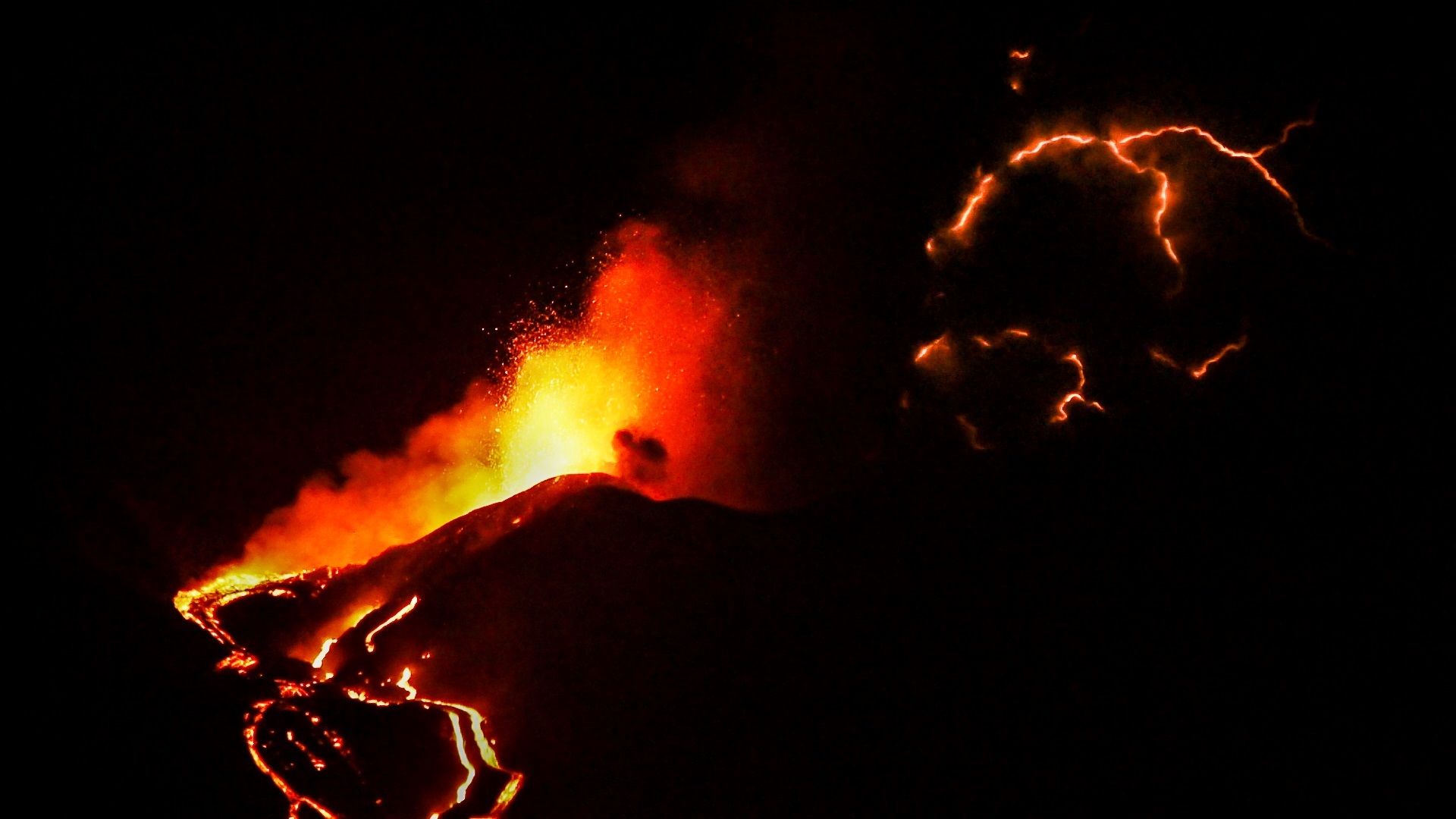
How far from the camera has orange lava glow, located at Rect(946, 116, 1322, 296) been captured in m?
5.12

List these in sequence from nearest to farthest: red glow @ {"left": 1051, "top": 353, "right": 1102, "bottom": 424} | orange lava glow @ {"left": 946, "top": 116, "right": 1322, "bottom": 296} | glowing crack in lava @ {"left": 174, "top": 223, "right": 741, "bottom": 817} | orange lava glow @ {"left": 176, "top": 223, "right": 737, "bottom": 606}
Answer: orange lava glow @ {"left": 946, "top": 116, "right": 1322, "bottom": 296}, red glow @ {"left": 1051, "top": 353, "right": 1102, "bottom": 424}, glowing crack in lava @ {"left": 174, "top": 223, "right": 741, "bottom": 817}, orange lava glow @ {"left": 176, "top": 223, "right": 737, "bottom": 606}

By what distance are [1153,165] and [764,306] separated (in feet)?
9.05

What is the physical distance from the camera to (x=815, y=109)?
21.0ft

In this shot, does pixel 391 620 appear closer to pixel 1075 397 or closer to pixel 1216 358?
pixel 1075 397

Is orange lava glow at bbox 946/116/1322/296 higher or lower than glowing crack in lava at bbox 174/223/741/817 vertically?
higher

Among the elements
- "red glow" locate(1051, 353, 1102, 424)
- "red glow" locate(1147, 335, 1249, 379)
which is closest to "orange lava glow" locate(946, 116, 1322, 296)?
"red glow" locate(1147, 335, 1249, 379)

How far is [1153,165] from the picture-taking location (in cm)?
531

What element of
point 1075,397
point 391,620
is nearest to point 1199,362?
point 1075,397

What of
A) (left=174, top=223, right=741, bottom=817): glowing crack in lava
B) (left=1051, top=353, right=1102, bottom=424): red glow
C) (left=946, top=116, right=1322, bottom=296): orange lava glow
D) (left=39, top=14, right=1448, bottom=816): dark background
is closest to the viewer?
(left=39, top=14, right=1448, bottom=816): dark background

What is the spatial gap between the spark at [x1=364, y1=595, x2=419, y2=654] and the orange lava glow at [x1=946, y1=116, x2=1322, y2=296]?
4.41m

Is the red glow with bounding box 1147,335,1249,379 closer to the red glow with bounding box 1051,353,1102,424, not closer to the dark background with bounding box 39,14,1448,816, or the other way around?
the dark background with bounding box 39,14,1448,816

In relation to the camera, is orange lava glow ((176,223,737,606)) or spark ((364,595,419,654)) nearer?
spark ((364,595,419,654))

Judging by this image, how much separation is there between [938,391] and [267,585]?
4.91 meters

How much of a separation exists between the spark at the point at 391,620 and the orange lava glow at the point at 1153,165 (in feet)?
14.5
